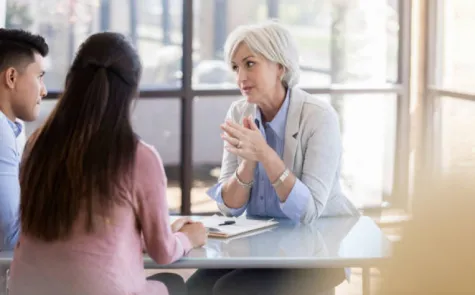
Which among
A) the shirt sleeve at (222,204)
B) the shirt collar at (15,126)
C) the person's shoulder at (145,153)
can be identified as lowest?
the shirt sleeve at (222,204)

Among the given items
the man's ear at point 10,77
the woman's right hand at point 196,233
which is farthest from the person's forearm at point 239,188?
the man's ear at point 10,77

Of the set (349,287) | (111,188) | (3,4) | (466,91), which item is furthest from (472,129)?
(466,91)

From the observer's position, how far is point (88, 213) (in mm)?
1843

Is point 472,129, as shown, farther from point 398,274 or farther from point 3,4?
point 3,4

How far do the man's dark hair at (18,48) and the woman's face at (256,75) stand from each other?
688 mm

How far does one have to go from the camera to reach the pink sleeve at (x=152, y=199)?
6.23 ft

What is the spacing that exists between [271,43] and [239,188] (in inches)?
21.1

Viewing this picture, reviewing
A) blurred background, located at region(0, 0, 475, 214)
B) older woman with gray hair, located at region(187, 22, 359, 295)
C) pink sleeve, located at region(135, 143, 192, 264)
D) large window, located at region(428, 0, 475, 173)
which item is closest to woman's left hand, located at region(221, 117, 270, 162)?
older woman with gray hair, located at region(187, 22, 359, 295)

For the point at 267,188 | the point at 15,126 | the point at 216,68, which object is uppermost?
the point at 216,68

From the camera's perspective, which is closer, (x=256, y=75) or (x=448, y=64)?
(x=256, y=75)

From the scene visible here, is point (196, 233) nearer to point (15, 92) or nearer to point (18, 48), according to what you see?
point (15, 92)

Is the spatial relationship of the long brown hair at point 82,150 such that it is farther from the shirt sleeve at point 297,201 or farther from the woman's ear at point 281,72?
the woman's ear at point 281,72

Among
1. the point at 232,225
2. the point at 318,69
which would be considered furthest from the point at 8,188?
the point at 318,69

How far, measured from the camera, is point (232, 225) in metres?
2.48
